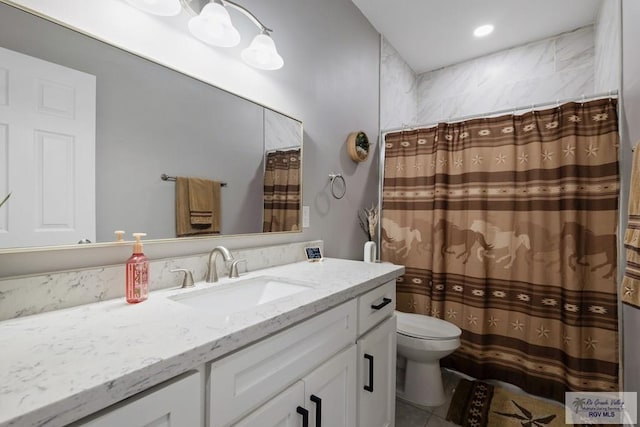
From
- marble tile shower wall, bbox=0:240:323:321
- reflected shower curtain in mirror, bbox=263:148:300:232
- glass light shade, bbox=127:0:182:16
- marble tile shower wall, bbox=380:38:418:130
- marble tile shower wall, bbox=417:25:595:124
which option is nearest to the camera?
marble tile shower wall, bbox=0:240:323:321

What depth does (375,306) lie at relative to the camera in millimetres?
1228

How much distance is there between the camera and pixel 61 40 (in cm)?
84

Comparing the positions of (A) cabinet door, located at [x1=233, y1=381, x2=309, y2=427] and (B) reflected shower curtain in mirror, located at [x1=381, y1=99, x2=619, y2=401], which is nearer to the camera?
(A) cabinet door, located at [x1=233, y1=381, x2=309, y2=427]

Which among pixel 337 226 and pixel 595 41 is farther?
pixel 595 41

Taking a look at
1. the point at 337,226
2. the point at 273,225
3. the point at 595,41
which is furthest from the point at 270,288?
the point at 595,41

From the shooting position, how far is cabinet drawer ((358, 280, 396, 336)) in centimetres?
114

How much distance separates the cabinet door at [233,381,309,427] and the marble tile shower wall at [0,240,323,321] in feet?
1.83

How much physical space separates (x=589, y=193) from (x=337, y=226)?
1467 mm

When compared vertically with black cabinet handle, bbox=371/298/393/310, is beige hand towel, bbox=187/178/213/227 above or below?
above

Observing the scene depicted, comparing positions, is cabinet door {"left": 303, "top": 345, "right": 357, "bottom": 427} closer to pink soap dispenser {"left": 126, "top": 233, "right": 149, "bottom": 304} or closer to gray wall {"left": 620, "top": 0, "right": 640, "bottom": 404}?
pink soap dispenser {"left": 126, "top": 233, "right": 149, "bottom": 304}

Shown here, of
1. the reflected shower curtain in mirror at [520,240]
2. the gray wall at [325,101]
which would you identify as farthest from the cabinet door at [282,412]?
the reflected shower curtain in mirror at [520,240]

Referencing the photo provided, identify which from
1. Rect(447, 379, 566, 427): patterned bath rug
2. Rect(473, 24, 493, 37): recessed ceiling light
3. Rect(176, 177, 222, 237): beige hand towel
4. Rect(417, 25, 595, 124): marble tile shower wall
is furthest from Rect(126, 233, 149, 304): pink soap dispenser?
Rect(417, 25, 595, 124): marble tile shower wall

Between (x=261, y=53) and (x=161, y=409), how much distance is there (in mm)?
1343

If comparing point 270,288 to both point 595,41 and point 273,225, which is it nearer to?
point 273,225
